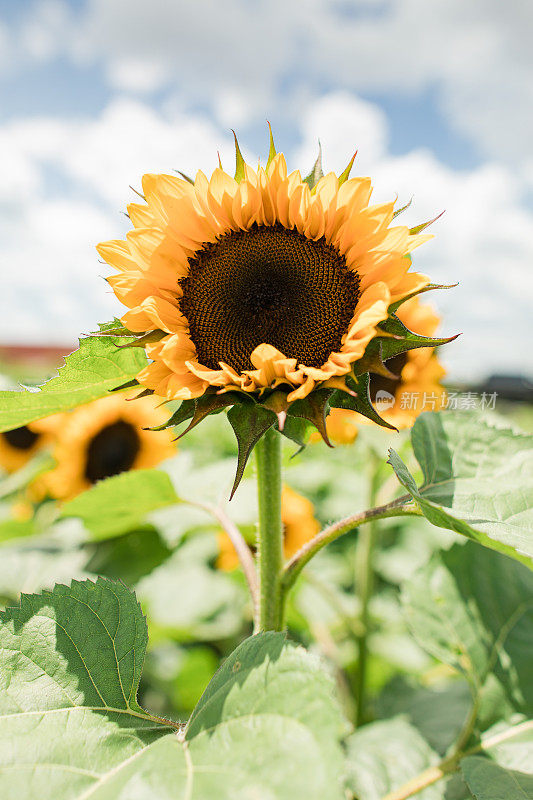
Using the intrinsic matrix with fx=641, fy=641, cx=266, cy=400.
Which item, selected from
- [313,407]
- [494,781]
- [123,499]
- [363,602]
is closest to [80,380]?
[313,407]

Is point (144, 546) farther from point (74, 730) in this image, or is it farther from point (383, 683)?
point (74, 730)

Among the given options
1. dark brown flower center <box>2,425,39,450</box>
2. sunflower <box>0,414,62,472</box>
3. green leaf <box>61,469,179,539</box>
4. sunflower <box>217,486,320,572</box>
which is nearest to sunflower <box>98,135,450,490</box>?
green leaf <box>61,469,179,539</box>

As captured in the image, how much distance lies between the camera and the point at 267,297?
4.37 feet

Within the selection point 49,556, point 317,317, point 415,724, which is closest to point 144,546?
point 49,556

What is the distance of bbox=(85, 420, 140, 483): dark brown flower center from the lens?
125 inches

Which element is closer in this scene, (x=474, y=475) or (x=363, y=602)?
(x=474, y=475)

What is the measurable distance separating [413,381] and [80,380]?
6.47 ft

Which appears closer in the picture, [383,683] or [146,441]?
[383,683]

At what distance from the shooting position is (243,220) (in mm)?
1349

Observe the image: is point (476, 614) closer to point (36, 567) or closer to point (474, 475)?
point (474, 475)

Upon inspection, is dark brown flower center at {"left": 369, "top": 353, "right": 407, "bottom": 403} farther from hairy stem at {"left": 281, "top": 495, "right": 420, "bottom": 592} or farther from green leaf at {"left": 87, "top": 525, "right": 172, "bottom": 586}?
hairy stem at {"left": 281, "top": 495, "right": 420, "bottom": 592}

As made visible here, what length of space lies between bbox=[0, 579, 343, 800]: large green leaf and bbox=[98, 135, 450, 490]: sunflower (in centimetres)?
36

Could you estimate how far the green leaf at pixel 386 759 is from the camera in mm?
1611

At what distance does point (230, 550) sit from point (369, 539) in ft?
2.40
